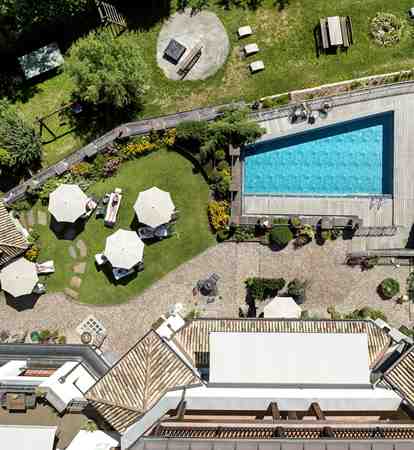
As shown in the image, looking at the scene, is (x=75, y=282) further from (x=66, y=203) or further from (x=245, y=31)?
(x=245, y=31)

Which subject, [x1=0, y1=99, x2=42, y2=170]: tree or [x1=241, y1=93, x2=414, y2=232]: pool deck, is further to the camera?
[x1=241, y1=93, x2=414, y2=232]: pool deck

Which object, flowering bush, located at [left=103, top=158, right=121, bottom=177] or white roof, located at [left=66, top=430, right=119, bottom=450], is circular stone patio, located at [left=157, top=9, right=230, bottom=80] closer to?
flowering bush, located at [left=103, top=158, right=121, bottom=177]

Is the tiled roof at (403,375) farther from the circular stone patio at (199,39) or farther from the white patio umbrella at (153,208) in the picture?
the circular stone patio at (199,39)

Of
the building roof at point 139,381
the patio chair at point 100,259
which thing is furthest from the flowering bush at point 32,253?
the building roof at point 139,381

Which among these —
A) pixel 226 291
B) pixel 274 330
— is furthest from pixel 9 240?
pixel 274 330

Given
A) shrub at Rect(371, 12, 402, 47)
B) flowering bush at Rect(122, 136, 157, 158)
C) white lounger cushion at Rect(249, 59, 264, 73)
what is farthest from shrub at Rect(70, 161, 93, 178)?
shrub at Rect(371, 12, 402, 47)

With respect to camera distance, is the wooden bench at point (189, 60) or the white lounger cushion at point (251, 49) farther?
the wooden bench at point (189, 60)
